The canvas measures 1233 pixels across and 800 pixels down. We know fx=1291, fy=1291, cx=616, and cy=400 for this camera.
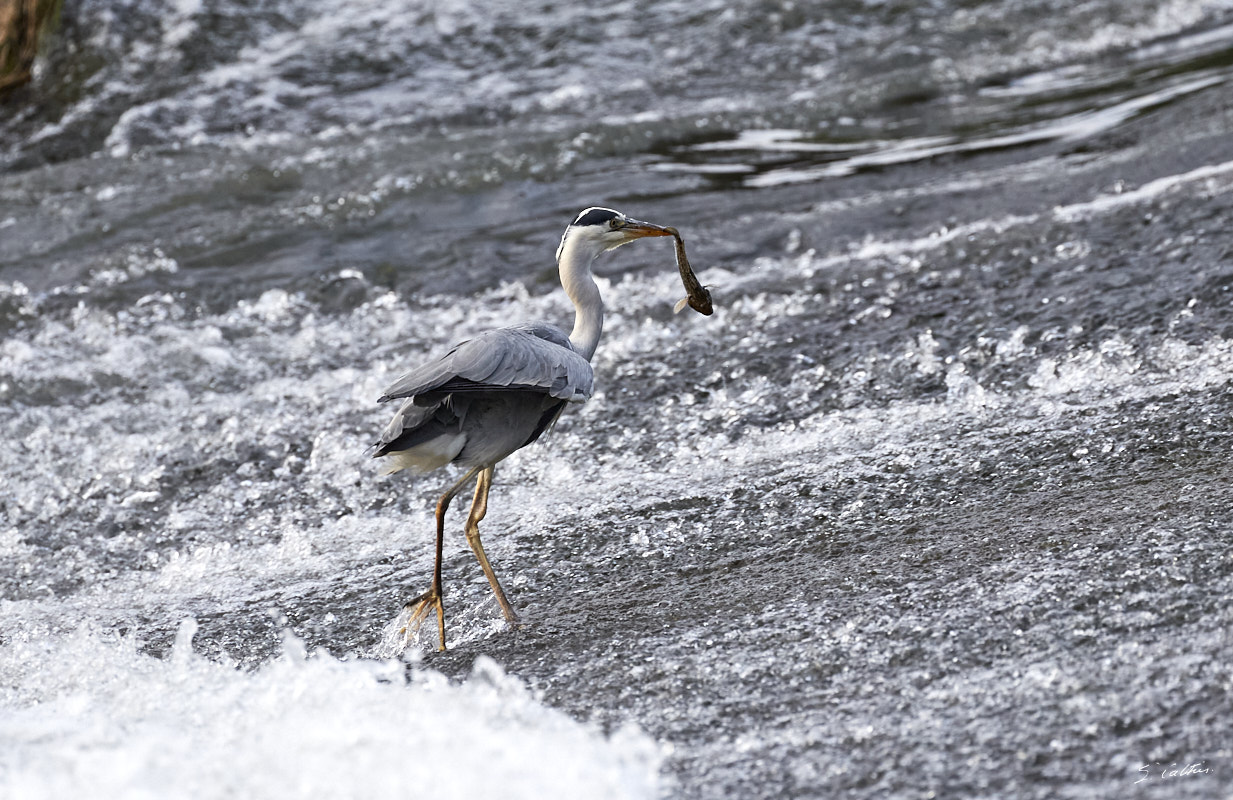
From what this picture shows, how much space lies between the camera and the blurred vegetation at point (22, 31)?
9.82m

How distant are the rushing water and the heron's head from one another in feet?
2.99

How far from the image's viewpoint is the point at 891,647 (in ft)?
10.5

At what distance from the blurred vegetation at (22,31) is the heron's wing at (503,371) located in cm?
757

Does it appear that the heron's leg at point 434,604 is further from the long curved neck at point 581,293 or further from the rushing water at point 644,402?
Result: the long curved neck at point 581,293

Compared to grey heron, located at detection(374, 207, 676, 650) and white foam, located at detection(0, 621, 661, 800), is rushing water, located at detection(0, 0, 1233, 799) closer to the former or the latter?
white foam, located at detection(0, 621, 661, 800)

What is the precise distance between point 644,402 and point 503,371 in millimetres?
1862

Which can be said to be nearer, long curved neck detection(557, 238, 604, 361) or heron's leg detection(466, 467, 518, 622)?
heron's leg detection(466, 467, 518, 622)

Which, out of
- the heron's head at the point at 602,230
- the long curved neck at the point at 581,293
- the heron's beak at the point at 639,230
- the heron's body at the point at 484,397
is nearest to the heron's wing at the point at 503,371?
the heron's body at the point at 484,397

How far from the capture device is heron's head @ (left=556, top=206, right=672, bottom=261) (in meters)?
4.33

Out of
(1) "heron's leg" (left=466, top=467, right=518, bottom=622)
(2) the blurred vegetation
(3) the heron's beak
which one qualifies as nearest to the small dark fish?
Answer: (3) the heron's beak

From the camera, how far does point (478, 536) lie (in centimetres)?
408

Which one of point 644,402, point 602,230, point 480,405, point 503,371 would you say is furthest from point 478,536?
point 644,402

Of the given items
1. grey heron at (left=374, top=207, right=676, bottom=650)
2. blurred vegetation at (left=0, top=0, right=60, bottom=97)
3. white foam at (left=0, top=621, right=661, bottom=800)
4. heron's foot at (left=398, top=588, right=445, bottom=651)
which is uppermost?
blurred vegetation at (left=0, top=0, right=60, bottom=97)

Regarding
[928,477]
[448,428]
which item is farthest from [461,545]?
[928,477]
